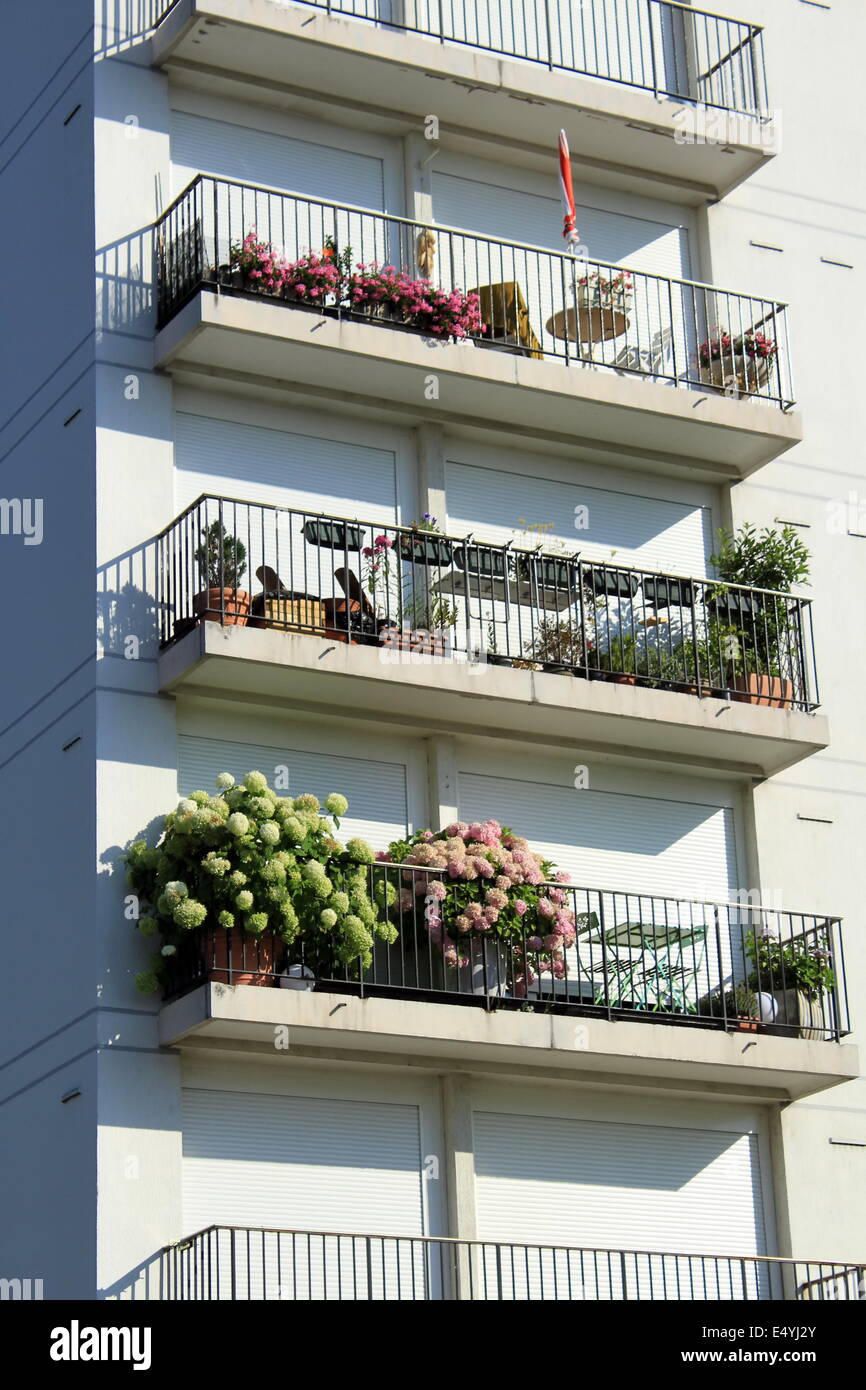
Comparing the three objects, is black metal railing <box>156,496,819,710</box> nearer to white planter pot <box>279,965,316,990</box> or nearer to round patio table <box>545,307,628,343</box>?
round patio table <box>545,307,628,343</box>

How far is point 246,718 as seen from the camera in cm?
2412

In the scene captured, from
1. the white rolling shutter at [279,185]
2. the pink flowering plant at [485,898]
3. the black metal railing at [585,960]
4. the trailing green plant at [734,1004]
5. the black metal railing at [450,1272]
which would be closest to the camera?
the black metal railing at [450,1272]

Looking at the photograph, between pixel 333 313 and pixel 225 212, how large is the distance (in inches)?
67.0

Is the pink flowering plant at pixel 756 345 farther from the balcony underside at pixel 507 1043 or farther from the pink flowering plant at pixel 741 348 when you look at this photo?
the balcony underside at pixel 507 1043

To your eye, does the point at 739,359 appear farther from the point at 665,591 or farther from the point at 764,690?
the point at 764,690

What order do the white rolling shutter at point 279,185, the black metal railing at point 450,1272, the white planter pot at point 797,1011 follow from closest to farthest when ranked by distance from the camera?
1. the black metal railing at point 450,1272
2. the white planter pot at point 797,1011
3. the white rolling shutter at point 279,185

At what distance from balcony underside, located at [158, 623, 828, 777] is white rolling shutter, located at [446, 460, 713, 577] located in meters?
2.12

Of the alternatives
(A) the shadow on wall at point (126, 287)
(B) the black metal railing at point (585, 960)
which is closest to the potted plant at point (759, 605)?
(B) the black metal railing at point (585, 960)

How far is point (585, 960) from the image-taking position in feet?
80.3

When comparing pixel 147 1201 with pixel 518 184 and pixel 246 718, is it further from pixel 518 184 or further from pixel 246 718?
pixel 518 184

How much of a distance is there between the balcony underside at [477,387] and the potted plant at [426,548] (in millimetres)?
1544

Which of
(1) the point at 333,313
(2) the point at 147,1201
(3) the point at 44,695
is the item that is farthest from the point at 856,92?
(2) the point at 147,1201

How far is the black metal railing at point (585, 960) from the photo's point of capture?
22.5 metres

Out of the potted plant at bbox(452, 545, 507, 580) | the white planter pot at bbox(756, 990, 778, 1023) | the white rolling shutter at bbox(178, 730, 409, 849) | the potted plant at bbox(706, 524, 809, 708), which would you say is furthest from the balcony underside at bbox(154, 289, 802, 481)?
the white planter pot at bbox(756, 990, 778, 1023)
